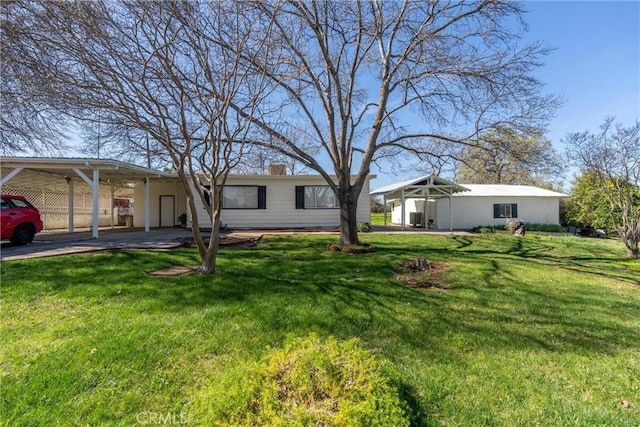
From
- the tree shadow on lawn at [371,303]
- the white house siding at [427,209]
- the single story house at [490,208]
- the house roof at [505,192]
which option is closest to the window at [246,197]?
the single story house at [490,208]

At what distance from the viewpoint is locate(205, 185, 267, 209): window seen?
50.3 feet

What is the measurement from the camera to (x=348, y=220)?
9531mm

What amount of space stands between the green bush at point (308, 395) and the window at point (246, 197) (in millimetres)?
13169

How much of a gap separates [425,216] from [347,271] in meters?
15.8

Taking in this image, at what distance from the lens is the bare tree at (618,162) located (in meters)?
10.8

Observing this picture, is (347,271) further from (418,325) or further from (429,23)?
(429,23)

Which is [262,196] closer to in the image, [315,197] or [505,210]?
[315,197]

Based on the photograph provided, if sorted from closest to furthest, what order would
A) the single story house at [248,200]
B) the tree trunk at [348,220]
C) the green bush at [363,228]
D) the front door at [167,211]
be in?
the tree trunk at [348,220]
the single story house at [248,200]
the green bush at [363,228]
the front door at [167,211]

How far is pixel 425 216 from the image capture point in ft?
68.0

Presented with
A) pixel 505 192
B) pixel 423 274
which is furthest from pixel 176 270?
pixel 505 192

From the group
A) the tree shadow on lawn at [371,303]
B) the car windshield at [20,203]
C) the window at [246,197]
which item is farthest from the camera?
the window at [246,197]

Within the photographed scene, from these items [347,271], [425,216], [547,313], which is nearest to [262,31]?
[347,271]

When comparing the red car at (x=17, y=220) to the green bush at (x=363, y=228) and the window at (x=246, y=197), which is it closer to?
the window at (x=246, y=197)

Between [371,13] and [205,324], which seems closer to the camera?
[205,324]
